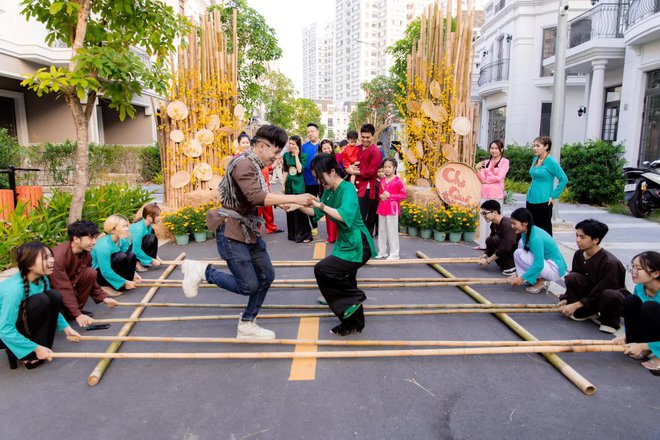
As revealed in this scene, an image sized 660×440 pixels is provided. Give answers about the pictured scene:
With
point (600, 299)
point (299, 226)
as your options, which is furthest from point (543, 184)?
point (299, 226)

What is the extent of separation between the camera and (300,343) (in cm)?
352

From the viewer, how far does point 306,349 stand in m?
3.63

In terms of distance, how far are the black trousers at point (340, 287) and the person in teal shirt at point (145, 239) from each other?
2.87m

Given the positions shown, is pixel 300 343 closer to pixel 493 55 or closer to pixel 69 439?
pixel 69 439

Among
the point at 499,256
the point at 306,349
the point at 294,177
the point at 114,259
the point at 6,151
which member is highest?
the point at 6,151

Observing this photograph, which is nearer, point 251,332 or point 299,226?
point 251,332

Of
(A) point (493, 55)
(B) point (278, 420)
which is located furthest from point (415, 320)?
(A) point (493, 55)

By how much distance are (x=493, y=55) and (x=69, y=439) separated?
26586 millimetres

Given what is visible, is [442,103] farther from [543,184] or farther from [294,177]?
[543,184]

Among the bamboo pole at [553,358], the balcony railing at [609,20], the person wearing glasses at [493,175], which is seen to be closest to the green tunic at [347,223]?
the bamboo pole at [553,358]

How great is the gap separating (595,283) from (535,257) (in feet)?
2.40

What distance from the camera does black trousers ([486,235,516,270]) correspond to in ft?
19.0

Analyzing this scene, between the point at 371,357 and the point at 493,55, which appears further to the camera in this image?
the point at 493,55

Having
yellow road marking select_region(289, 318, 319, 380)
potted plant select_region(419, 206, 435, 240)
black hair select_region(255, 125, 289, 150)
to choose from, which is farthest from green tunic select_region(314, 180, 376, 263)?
potted plant select_region(419, 206, 435, 240)
